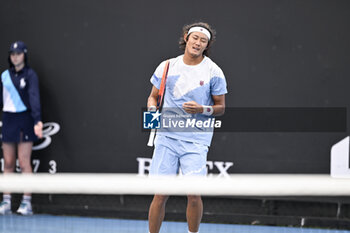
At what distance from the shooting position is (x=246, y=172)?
5.86m

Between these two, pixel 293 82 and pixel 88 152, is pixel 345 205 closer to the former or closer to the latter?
pixel 293 82

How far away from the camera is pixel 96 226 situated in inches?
225

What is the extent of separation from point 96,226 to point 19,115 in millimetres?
1383

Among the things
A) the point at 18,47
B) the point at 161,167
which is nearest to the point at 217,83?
the point at 161,167

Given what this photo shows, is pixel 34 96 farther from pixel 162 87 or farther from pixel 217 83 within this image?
pixel 217 83

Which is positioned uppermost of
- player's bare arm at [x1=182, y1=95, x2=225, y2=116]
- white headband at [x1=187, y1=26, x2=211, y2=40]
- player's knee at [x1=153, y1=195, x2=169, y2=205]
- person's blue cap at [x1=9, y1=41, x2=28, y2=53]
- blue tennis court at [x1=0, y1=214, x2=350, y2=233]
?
person's blue cap at [x1=9, y1=41, x2=28, y2=53]

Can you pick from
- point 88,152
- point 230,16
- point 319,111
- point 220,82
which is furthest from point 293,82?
point 88,152

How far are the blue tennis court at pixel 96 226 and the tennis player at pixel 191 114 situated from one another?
123 cm

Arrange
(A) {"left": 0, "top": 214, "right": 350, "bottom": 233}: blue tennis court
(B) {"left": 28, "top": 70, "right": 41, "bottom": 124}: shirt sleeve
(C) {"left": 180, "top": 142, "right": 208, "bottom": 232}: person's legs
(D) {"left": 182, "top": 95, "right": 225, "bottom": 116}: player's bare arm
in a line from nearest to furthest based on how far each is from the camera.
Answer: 1. (D) {"left": 182, "top": 95, "right": 225, "bottom": 116}: player's bare arm
2. (C) {"left": 180, "top": 142, "right": 208, "bottom": 232}: person's legs
3. (A) {"left": 0, "top": 214, "right": 350, "bottom": 233}: blue tennis court
4. (B) {"left": 28, "top": 70, "right": 41, "bottom": 124}: shirt sleeve

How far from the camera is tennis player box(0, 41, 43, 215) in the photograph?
6160 mm

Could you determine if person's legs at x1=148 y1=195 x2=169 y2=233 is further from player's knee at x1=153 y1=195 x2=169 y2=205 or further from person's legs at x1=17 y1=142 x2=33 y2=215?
person's legs at x1=17 y1=142 x2=33 y2=215

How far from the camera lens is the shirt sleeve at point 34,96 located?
19.9 feet

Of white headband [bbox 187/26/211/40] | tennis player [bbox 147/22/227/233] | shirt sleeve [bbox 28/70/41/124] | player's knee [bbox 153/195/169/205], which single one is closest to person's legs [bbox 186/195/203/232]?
tennis player [bbox 147/22/227/233]

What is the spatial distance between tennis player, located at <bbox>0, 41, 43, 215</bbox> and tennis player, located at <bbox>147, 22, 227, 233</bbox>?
223 cm
